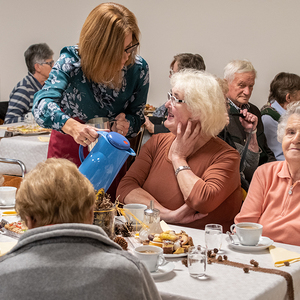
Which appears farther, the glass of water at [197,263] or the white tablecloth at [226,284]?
the glass of water at [197,263]

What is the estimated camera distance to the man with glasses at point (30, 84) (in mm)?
4387

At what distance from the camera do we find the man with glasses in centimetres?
439

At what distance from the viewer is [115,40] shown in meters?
1.80

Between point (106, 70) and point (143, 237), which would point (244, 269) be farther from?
point (106, 70)

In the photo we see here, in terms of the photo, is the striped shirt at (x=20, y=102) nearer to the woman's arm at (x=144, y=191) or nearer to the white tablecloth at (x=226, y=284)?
the woman's arm at (x=144, y=191)

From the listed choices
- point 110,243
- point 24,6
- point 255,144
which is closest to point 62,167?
point 110,243

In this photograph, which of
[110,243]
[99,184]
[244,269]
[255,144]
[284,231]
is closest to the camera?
[110,243]

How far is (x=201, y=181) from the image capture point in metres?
1.82

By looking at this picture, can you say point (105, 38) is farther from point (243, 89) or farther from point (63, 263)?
point (243, 89)

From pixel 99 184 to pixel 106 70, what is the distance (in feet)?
2.05

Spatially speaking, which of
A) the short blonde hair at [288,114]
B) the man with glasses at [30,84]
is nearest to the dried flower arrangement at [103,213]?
the short blonde hair at [288,114]

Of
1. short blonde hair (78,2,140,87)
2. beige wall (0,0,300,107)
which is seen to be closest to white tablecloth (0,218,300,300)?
short blonde hair (78,2,140,87)

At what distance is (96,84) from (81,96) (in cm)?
10

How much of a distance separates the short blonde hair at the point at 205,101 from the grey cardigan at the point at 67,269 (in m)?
1.28
